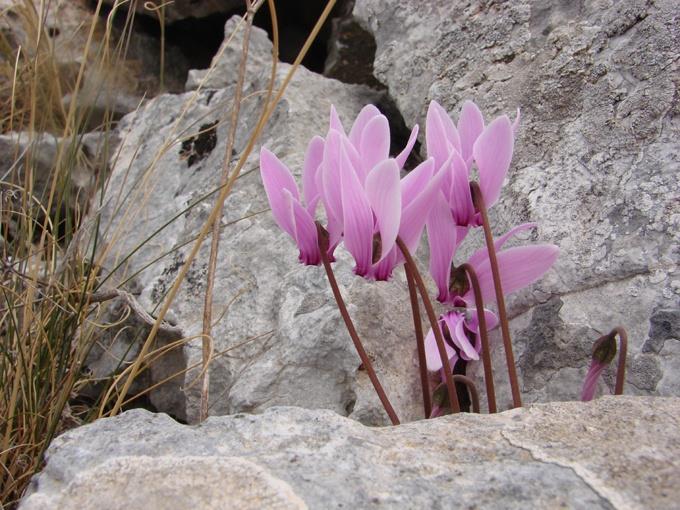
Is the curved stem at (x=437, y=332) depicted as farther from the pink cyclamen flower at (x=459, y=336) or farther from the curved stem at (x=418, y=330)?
the pink cyclamen flower at (x=459, y=336)

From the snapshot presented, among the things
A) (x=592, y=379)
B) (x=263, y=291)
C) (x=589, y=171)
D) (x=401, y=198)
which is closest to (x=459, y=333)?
(x=592, y=379)

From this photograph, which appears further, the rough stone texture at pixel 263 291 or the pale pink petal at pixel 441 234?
the rough stone texture at pixel 263 291

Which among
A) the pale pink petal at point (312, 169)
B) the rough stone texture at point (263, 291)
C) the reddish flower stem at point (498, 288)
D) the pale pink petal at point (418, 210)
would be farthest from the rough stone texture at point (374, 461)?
the rough stone texture at point (263, 291)

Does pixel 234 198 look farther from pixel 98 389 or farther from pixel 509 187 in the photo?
pixel 509 187

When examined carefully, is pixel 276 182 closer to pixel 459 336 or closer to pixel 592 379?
pixel 459 336

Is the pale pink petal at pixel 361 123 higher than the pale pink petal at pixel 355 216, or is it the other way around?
the pale pink petal at pixel 361 123

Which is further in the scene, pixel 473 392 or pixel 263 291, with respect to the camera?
pixel 263 291
